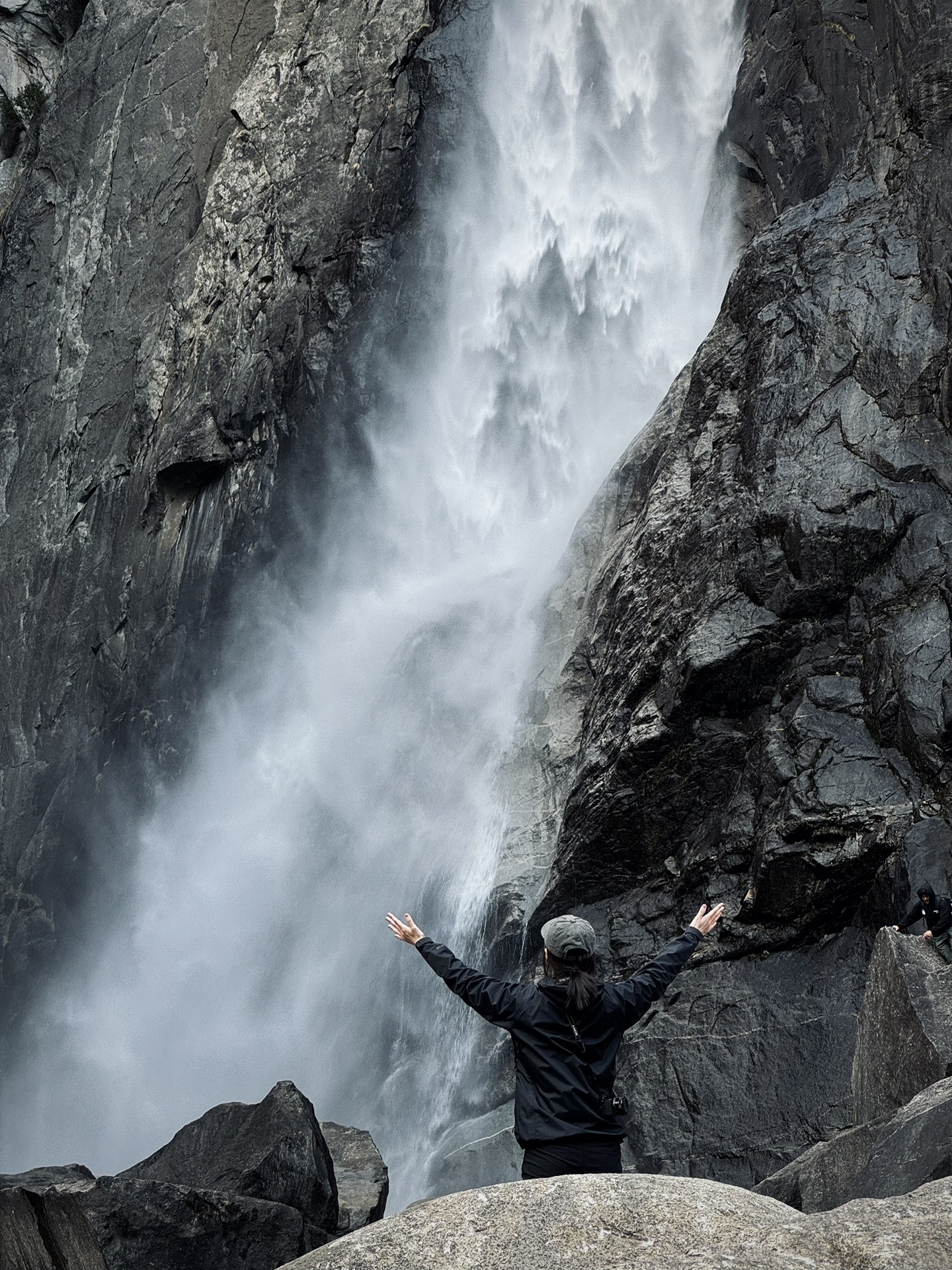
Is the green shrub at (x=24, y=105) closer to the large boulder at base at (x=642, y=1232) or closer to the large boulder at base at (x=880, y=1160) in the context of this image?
the large boulder at base at (x=880, y=1160)

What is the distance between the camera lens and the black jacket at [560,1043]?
4.06 m

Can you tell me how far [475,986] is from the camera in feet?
14.2

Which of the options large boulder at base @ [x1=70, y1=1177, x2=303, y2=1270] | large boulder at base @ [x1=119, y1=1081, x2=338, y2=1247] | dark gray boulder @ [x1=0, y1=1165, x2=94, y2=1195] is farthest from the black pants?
dark gray boulder @ [x1=0, y1=1165, x2=94, y2=1195]

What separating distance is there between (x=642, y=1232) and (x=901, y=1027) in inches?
117

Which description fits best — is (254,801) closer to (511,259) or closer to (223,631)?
(223,631)

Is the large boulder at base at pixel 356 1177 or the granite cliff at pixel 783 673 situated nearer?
the large boulder at base at pixel 356 1177

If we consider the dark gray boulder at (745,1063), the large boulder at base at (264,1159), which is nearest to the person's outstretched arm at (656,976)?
the large boulder at base at (264,1159)

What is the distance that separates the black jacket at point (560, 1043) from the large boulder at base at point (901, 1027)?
5.66 feet

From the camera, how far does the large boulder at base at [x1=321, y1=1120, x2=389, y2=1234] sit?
30.6ft

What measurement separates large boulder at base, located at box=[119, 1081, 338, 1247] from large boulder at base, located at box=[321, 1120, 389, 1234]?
1.31 ft

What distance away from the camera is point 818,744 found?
1061cm

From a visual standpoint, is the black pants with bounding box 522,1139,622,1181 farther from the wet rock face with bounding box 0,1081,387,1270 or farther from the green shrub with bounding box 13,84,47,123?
the green shrub with bounding box 13,84,47,123

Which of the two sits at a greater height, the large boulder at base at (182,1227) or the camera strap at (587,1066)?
the large boulder at base at (182,1227)

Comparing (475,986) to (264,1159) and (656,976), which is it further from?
(264,1159)
